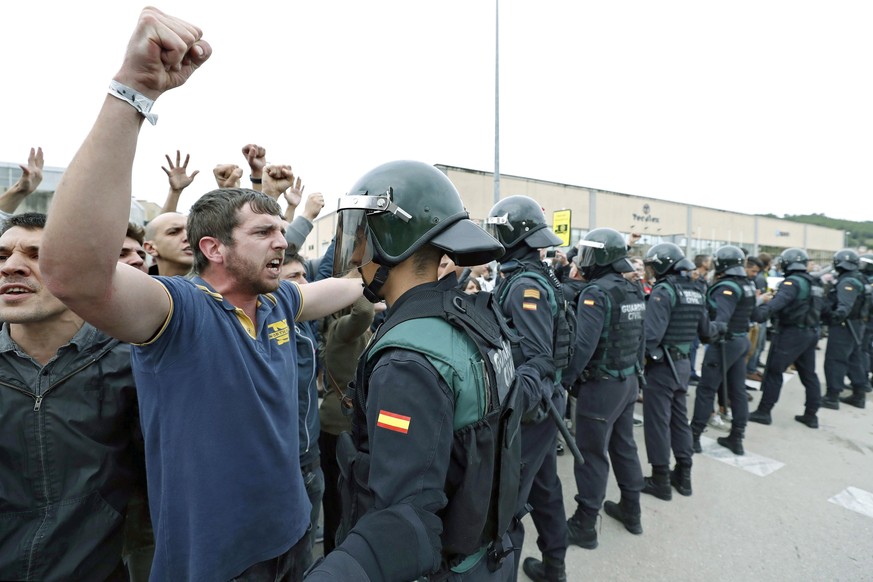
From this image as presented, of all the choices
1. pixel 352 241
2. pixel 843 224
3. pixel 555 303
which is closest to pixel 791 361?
pixel 555 303

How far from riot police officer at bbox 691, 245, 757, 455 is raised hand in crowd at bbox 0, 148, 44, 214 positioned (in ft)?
22.6

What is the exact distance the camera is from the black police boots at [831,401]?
274 inches

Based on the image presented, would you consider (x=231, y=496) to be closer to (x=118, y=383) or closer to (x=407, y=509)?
(x=118, y=383)

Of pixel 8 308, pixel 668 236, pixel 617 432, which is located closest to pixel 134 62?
pixel 8 308

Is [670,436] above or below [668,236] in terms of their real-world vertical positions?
below

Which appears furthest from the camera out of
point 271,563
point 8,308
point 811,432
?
point 811,432

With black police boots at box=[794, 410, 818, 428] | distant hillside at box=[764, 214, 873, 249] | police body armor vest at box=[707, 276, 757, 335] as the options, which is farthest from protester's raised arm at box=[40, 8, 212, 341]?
distant hillside at box=[764, 214, 873, 249]

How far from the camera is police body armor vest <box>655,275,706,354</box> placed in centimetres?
457

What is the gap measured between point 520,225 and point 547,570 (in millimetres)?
2503

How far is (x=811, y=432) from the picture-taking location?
233 inches

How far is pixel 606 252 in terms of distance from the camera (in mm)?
3998

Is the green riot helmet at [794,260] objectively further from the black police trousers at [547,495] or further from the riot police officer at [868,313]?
the black police trousers at [547,495]

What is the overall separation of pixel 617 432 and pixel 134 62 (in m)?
4.06

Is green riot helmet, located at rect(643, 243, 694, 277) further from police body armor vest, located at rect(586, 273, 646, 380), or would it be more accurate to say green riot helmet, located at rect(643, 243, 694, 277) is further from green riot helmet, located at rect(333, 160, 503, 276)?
green riot helmet, located at rect(333, 160, 503, 276)
